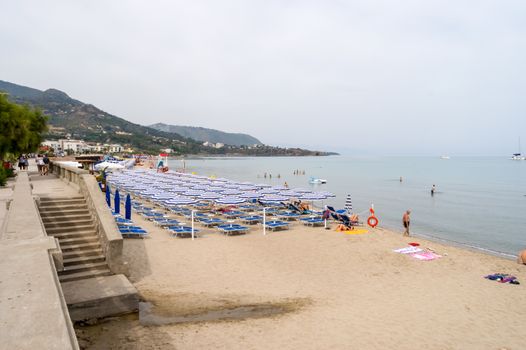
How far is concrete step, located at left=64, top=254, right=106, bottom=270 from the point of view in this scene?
25.1 feet

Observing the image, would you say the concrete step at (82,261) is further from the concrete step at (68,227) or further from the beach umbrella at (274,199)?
the beach umbrella at (274,199)

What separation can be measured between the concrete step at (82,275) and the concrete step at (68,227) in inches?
61.4

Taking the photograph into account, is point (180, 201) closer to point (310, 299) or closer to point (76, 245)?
point (76, 245)

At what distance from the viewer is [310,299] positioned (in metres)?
8.48

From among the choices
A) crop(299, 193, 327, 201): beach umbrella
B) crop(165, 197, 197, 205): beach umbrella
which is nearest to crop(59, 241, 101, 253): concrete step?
crop(165, 197, 197, 205): beach umbrella

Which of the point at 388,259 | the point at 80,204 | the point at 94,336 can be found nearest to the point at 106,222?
the point at 80,204

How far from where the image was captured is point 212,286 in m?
9.11

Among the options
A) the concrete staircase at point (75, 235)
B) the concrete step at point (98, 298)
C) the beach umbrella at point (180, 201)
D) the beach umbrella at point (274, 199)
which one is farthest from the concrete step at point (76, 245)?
the beach umbrella at point (274, 199)

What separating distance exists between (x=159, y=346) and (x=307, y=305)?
3.39 metres

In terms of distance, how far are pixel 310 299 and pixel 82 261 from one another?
4.94m

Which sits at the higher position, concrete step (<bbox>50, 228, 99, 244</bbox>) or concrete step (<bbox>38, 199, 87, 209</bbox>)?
concrete step (<bbox>38, 199, 87, 209</bbox>)

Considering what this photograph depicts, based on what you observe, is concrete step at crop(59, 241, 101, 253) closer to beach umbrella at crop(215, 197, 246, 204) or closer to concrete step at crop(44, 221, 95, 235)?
concrete step at crop(44, 221, 95, 235)

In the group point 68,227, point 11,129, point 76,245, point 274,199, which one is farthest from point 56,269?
point 11,129

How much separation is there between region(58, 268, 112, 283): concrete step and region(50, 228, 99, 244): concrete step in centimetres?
110
